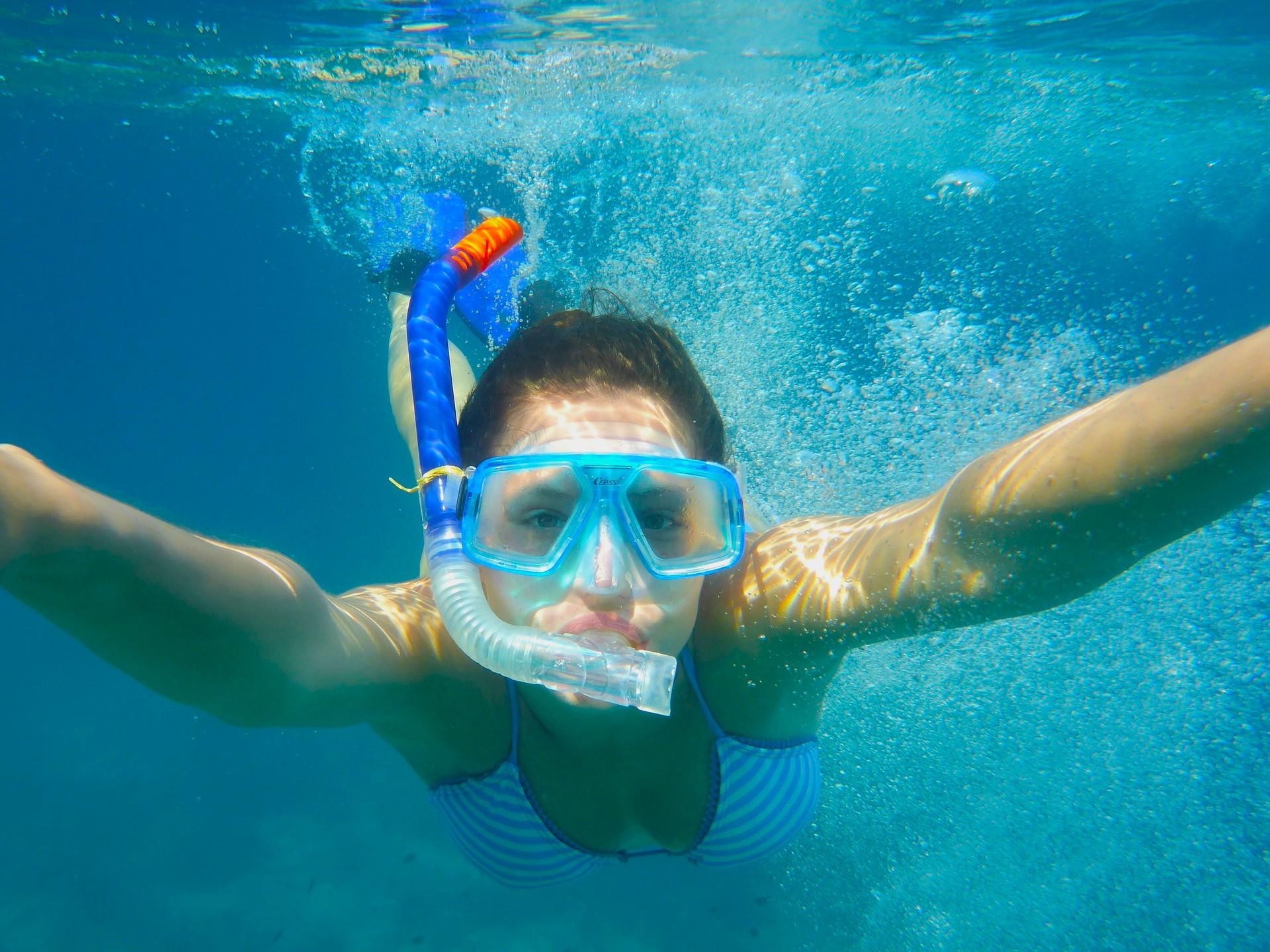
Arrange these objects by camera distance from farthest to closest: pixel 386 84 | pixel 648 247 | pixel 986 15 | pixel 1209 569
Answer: pixel 648 247, pixel 386 84, pixel 986 15, pixel 1209 569

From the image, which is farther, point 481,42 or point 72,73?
point 72,73

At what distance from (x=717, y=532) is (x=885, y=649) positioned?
5.37m

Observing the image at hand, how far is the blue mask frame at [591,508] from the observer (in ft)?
5.63

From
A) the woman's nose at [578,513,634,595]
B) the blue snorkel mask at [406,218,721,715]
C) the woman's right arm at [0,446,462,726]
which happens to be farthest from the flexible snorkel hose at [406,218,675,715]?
the woman's right arm at [0,446,462,726]

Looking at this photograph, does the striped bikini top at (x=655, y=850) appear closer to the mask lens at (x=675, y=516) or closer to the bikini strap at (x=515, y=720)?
the bikini strap at (x=515, y=720)

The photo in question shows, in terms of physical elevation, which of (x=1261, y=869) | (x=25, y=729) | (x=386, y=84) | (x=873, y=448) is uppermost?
(x=386, y=84)

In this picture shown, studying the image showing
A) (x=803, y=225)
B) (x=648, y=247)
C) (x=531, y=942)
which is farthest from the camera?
(x=803, y=225)

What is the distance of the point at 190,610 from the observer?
1.24 metres

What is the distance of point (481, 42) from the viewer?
1059cm

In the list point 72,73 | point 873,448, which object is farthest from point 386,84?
point 873,448

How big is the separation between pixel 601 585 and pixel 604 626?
10cm

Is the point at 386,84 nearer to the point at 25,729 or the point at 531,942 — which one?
the point at 531,942

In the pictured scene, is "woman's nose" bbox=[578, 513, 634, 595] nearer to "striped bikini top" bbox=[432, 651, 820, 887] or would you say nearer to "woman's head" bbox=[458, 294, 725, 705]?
"woman's head" bbox=[458, 294, 725, 705]

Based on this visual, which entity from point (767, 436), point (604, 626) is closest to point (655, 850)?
point (604, 626)
